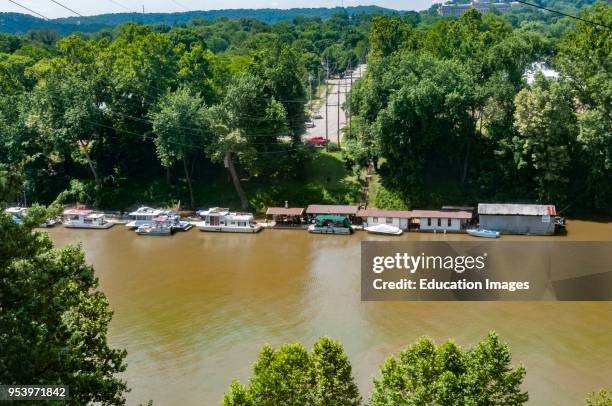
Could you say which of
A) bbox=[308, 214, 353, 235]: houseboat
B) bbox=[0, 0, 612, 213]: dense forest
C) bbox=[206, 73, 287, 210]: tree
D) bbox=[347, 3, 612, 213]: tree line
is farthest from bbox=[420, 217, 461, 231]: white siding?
bbox=[206, 73, 287, 210]: tree

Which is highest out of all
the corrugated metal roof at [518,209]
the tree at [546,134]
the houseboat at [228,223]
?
the tree at [546,134]

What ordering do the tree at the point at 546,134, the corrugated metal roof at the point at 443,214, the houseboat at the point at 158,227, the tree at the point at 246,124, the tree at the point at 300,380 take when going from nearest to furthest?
the tree at the point at 300,380 < the tree at the point at 546,134 < the corrugated metal roof at the point at 443,214 < the houseboat at the point at 158,227 < the tree at the point at 246,124

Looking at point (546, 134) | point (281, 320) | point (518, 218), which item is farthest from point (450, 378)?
point (546, 134)

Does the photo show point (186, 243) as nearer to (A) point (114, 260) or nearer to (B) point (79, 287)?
(A) point (114, 260)

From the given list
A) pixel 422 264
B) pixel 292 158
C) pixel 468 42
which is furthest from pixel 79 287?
pixel 468 42

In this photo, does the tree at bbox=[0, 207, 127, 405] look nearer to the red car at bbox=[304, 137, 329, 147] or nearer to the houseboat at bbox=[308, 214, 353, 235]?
the houseboat at bbox=[308, 214, 353, 235]

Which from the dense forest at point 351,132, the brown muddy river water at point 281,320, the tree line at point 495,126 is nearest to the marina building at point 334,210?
the dense forest at point 351,132

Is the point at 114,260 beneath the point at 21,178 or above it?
beneath

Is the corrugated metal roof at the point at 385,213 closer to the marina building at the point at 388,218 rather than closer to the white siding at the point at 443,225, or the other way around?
the marina building at the point at 388,218
